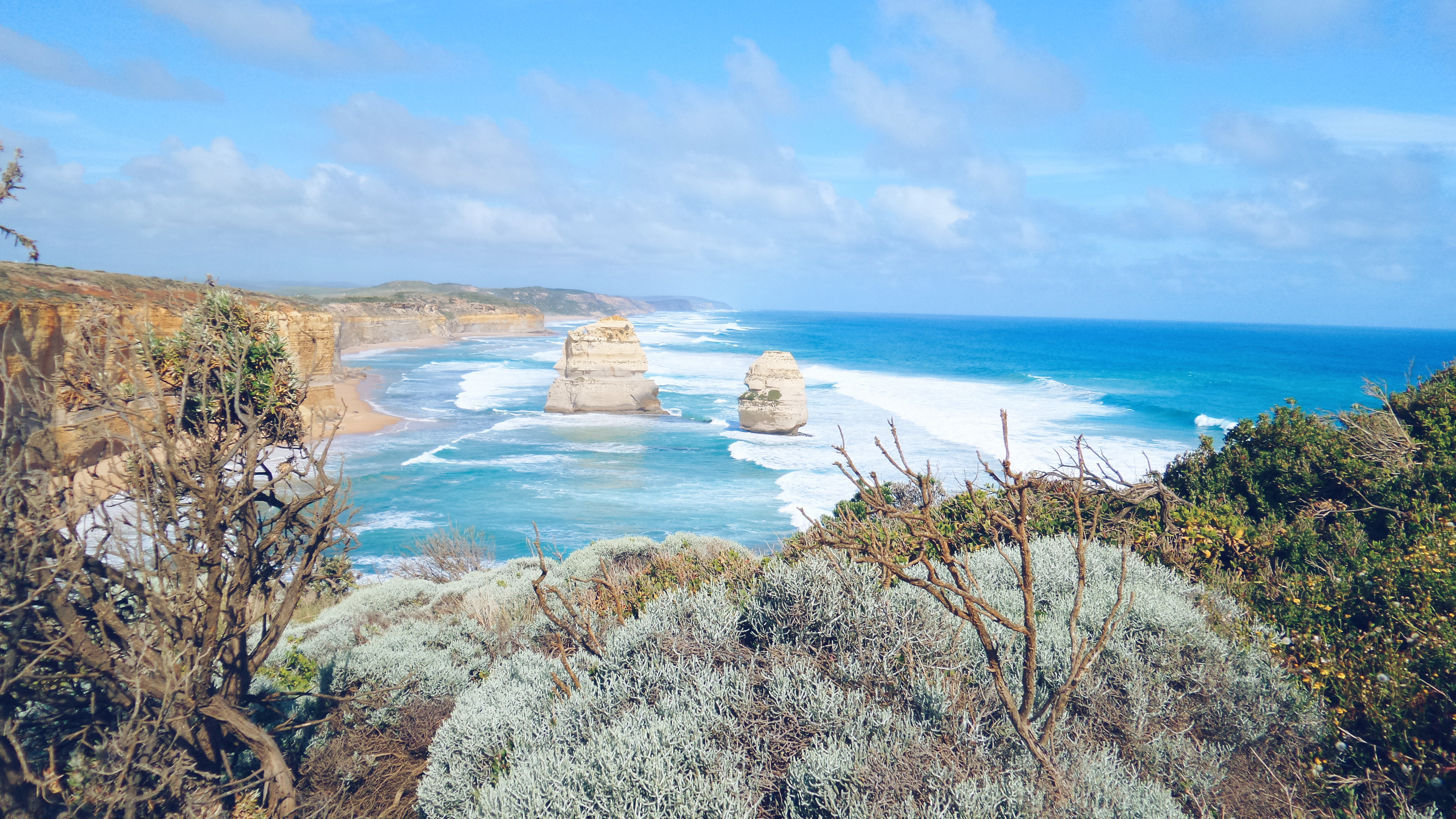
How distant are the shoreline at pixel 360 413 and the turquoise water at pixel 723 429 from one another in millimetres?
910

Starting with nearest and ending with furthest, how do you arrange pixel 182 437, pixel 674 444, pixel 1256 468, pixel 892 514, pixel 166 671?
1. pixel 892 514
2. pixel 166 671
3. pixel 182 437
4. pixel 1256 468
5. pixel 674 444

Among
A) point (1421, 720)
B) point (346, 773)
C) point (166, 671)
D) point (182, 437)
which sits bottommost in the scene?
point (346, 773)

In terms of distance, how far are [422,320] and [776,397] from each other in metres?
66.1

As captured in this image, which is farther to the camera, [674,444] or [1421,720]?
[674,444]

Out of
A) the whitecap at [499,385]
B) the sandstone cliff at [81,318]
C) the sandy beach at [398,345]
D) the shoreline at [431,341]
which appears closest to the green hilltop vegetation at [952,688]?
the sandstone cliff at [81,318]

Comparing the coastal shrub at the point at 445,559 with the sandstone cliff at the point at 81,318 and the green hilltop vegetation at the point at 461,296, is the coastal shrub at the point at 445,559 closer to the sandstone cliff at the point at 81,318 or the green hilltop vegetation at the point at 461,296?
the sandstone cliff at the point at 81,318

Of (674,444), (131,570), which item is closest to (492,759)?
(131,570)

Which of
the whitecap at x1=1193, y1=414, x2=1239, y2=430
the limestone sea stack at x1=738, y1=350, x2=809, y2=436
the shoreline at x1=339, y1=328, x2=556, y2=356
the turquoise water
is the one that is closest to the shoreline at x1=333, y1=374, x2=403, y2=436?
the turquoise water

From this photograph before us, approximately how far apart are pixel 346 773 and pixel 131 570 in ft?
7.23

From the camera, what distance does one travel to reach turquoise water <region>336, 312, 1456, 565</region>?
22.1m

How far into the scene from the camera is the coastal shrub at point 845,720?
3143 millimetres

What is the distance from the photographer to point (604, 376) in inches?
1529

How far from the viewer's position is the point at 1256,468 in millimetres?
8938

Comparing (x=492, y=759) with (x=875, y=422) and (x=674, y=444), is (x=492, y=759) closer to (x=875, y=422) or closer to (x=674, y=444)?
(x=674, y=444)
